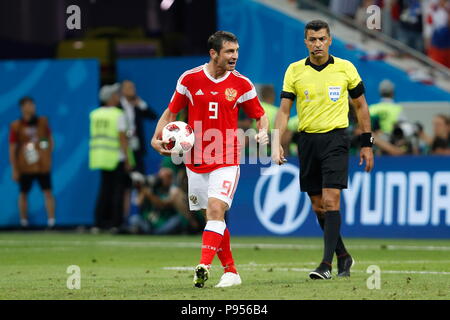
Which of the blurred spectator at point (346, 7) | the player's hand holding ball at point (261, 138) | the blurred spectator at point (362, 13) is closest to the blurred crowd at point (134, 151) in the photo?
the blurred spectator at point (362, 13)

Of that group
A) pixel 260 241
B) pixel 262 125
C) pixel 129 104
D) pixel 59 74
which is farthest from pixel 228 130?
pixel 59 74

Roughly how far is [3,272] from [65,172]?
9378mm

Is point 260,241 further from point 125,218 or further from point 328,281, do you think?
point 328,281

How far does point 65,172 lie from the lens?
21.8 meters

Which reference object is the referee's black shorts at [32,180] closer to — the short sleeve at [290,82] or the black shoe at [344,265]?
the short sleeve at [290,82]

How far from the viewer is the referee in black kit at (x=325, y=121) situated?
37.2ft

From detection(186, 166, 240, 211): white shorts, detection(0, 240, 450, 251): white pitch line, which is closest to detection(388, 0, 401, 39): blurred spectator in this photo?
detection(0, 240, 450, 251): white pitch line

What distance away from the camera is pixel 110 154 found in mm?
20500

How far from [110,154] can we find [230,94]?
9.99 meters

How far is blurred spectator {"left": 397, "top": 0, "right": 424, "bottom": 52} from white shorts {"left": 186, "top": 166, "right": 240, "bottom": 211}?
13.2m

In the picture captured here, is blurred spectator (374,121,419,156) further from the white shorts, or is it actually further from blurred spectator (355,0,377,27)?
the white shorts

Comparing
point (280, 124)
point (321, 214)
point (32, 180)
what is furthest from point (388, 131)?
point (280, 124)

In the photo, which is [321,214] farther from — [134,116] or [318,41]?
[134,116]
